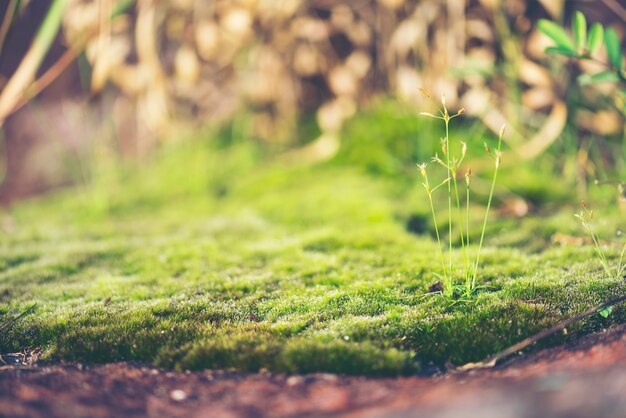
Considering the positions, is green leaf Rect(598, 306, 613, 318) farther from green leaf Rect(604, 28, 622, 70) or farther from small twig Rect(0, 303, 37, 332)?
small twig Rect(0, 303, 37, 332)

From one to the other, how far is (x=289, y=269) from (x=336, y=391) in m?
1.01

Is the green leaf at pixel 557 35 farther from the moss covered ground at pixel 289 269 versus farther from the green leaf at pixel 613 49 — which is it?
the moss covered ground at pixel 289 269

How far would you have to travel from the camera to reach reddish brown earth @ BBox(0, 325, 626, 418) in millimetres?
1104

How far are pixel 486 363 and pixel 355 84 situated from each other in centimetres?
291

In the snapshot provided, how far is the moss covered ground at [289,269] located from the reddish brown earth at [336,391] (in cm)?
8

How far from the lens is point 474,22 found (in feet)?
11.8

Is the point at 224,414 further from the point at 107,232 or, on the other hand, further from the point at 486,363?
the point at 107,232

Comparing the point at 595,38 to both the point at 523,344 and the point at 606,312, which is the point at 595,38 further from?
the point at 523,344

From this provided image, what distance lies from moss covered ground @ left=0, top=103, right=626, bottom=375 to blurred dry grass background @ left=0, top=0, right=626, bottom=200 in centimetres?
31

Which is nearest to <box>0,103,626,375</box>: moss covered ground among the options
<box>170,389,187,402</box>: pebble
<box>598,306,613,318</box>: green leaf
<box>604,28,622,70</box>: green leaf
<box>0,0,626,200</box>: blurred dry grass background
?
<box>598,306,613,318</box>: green leaf

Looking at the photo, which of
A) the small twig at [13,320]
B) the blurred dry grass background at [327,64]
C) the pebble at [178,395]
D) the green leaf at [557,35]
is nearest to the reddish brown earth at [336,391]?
the pebble at [178,395]

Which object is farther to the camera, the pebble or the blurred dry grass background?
→ the blurred dry grass background

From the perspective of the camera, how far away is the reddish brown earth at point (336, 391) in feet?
3.62

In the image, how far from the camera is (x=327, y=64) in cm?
421
